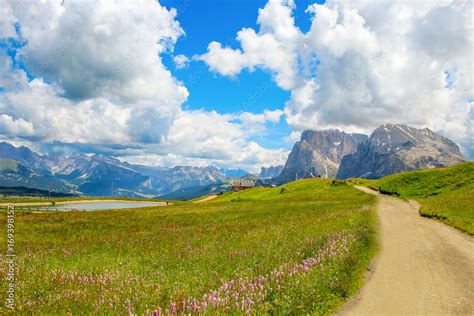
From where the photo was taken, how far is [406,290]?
35.6ft

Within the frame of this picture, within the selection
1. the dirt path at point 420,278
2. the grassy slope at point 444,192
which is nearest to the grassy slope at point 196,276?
the dirt path at point 420,278

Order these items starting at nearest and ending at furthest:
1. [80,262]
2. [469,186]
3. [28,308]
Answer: [28,308]
[80,262]
[469,186]

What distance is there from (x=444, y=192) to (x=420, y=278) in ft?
142

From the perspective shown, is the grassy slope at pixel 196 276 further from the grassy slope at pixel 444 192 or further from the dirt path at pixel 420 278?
the grassy slope at pixel 444 192

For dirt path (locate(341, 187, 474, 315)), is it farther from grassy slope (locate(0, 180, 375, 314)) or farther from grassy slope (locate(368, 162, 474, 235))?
grassy slope (locate(368, 162, 474, 235))

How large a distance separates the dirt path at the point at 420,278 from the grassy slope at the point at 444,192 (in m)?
5.24

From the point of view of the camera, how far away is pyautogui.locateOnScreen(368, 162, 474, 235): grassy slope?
2667cm

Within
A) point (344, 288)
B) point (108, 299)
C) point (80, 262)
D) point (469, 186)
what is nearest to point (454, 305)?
point (344, 288)

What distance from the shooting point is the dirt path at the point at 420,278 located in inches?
372

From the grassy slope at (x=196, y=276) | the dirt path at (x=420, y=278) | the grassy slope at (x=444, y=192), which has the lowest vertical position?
the dirt path at (x=420, y=278)

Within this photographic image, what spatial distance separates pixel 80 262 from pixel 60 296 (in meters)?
6.48

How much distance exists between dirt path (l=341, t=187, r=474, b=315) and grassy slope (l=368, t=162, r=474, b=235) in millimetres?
5237

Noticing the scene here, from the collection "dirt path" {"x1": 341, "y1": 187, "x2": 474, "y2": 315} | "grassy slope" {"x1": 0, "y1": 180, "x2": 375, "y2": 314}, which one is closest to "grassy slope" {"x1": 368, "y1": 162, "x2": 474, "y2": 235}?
"dirt path" {"x1": 341, "y1": 187, "x2": 474, "y2": 315}

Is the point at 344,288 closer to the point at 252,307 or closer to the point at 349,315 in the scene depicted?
the point at 349,315
